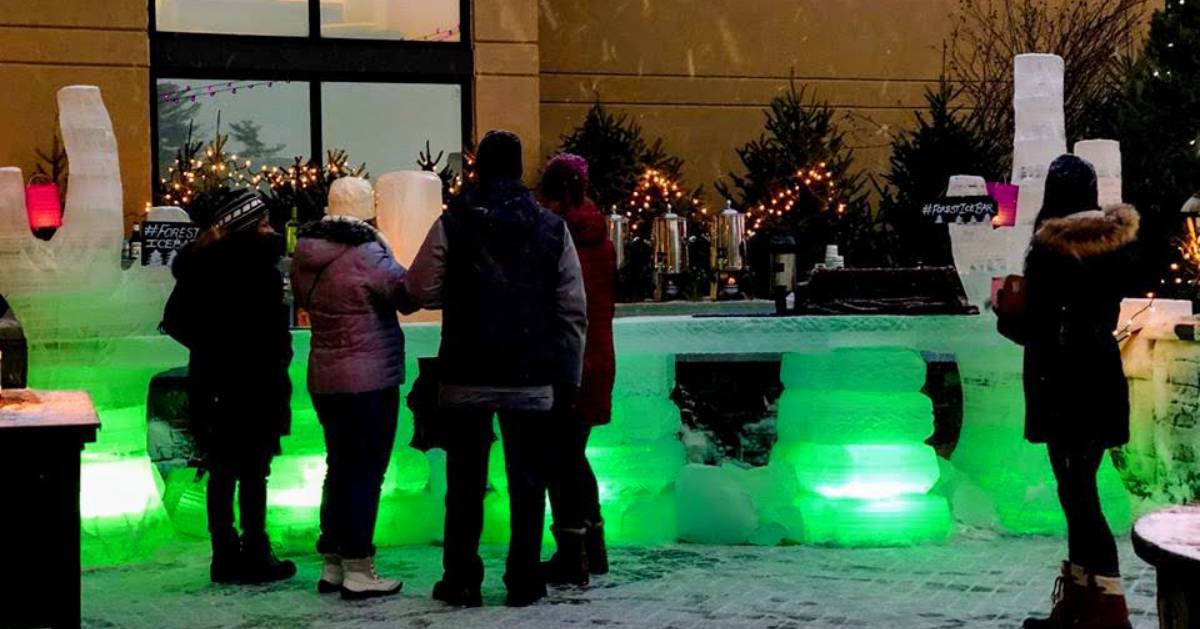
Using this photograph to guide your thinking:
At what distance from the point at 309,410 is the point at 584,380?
1.56m

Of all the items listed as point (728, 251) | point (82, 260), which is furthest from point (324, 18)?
point (82, 260)

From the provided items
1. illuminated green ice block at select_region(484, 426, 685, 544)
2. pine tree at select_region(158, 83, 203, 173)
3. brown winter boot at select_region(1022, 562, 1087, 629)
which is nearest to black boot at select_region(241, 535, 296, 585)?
illuminated green ice block at select_region(484, 426, 685, 544)

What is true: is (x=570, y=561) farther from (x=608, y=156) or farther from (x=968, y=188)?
(x=608, y=156)

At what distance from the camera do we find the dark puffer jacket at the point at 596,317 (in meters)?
7.10

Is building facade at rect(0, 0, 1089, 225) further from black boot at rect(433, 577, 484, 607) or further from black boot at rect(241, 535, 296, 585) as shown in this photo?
black boot at rect(433, 577, 484, 607)

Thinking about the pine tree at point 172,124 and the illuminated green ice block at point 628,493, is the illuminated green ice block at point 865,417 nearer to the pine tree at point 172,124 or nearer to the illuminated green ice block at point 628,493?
the illuminated green ice block at point 628,493

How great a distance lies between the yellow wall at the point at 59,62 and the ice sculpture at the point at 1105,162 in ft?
28.9

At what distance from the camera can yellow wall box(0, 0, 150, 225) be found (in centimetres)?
1438

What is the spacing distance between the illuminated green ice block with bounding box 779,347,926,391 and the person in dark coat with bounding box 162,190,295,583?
258 centimetres

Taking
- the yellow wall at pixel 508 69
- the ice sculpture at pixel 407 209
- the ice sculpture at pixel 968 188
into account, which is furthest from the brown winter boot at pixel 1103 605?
the yellow wall at pixel 508 69

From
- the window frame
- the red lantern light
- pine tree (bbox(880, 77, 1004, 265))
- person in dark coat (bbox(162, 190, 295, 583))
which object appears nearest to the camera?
person in dark coat (bbox(162, 190, 295, 583))

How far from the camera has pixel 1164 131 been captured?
39.2 ft

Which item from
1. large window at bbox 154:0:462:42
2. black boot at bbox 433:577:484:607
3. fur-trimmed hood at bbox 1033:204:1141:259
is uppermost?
large window at bbox 154:0:462:42

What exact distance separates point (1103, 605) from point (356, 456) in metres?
3.01
